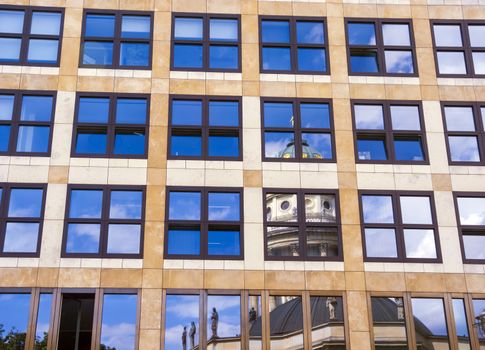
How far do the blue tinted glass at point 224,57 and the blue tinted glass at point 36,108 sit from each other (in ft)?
22.1

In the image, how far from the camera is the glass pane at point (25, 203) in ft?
79.8

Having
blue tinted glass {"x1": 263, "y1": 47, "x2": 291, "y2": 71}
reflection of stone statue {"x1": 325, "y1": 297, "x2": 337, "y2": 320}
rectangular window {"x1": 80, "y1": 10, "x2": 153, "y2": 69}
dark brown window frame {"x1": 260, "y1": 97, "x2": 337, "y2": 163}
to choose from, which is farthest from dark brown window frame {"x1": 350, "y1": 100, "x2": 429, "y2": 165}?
rectangular window {"x1": 80, "y1": 10, "x2": 153, "y2": 69}

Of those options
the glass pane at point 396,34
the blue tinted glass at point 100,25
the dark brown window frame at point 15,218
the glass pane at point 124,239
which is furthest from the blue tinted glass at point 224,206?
the glass pane at point 396,34

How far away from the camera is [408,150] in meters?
26.4

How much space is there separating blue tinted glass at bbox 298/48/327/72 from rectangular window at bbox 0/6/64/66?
9.93 meters

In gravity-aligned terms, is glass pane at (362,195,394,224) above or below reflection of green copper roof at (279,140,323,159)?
below

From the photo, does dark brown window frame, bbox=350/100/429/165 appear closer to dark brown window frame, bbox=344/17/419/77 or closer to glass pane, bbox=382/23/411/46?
dark brown window frame, bbox=344/17/419/77

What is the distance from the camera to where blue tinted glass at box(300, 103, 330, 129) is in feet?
87.0

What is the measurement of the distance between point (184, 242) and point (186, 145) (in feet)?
13.0

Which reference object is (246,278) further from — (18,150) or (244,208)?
(18,150)

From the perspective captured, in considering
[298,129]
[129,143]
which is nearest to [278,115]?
[298,129]

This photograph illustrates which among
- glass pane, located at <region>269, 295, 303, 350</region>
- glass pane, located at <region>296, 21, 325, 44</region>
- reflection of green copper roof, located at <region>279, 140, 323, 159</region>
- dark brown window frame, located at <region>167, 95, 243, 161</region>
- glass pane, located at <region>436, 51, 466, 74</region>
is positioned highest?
glass pane, located at <region>296, 21, 325, 44</region>

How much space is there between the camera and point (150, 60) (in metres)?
27.0

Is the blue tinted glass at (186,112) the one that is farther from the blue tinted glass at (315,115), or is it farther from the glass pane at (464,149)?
the glass pane at (464,149)
